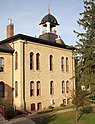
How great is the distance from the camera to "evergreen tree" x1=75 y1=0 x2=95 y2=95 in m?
30.3

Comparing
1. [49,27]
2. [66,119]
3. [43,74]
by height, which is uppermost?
[49,27]

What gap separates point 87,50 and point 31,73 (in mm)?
8983

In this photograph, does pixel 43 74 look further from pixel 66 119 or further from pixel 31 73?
pixel 66 119

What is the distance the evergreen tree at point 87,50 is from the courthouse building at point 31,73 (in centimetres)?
603

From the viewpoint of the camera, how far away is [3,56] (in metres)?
33.3

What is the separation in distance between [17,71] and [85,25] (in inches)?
463

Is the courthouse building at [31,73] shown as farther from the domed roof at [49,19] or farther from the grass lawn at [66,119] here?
the grass lawn at [66,119]

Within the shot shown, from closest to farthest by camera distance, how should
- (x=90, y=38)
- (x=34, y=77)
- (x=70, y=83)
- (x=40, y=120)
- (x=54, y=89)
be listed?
(x=40, y=120) → (x=90, y=38) → (x=34, y=77) → (x=54, y=89) → (x=70, y=83)

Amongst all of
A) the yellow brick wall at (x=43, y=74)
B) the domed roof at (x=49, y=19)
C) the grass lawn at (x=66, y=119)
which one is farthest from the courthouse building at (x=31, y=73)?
the grass lawn at (x=66, y=119)

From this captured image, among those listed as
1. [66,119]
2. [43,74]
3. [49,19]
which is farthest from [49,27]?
[66,119]

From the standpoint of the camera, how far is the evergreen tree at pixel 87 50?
99.3 ft

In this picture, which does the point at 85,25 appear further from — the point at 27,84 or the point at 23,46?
Result: the point at 27,84

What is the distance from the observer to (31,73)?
111ft

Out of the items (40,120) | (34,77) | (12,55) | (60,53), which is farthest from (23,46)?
(40,120)
